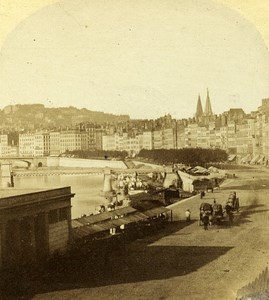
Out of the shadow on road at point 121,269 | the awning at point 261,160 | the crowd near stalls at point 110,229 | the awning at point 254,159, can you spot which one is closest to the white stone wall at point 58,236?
the crowd near stalls at point 110,229

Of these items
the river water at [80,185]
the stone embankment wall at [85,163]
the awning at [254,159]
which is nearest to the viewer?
the awning at [254,159]

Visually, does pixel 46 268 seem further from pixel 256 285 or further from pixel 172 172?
pixel 172 172

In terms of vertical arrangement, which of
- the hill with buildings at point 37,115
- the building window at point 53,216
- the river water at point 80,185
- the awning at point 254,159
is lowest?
the river water at point 80,185

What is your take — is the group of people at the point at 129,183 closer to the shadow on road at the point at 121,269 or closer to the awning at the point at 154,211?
the awning at the point at 154,211

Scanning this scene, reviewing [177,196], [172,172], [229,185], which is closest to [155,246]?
[229,185]

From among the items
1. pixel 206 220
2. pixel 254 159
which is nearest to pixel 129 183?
pixel 254 159

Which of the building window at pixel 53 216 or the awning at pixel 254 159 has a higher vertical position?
the awning at pixel 254 159

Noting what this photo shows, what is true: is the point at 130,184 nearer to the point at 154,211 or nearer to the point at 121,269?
the point at 154,211
